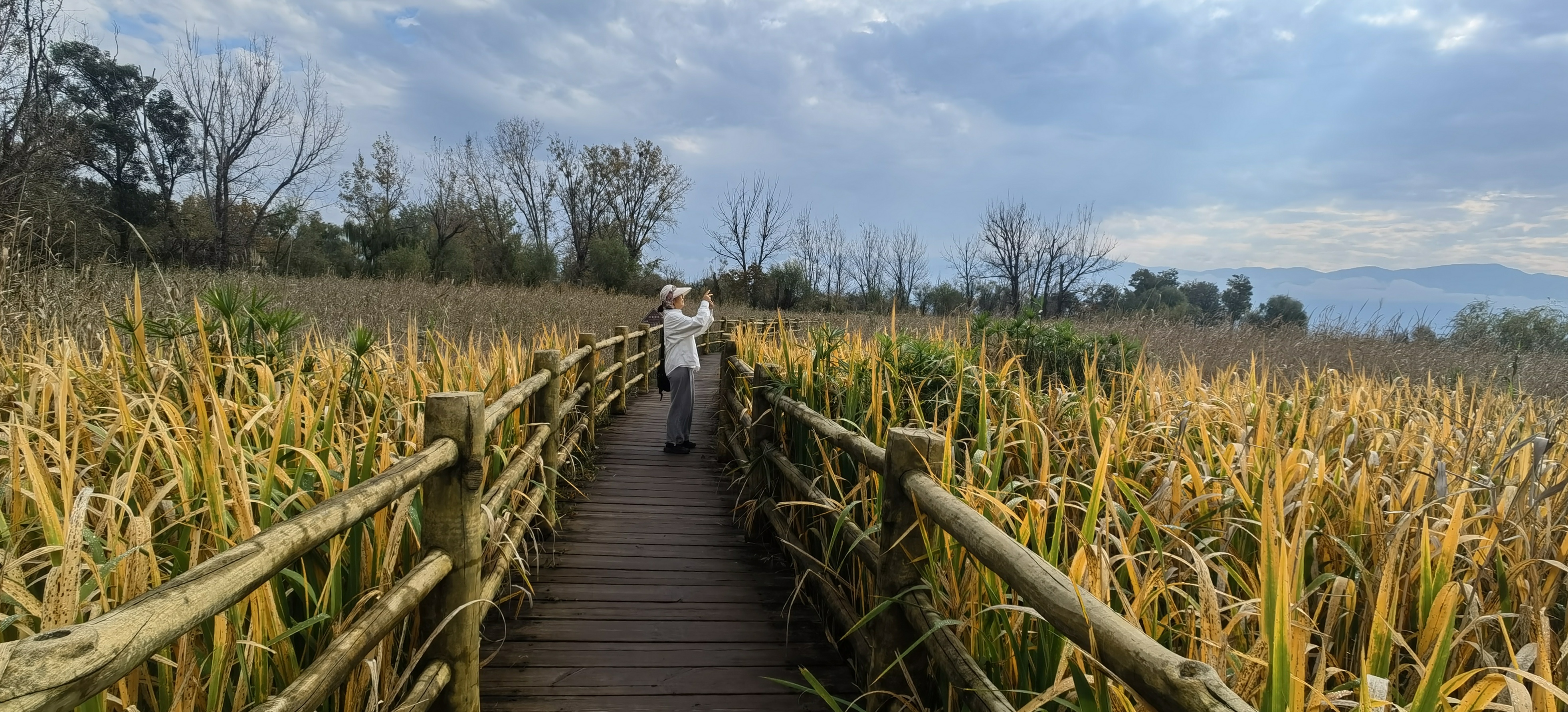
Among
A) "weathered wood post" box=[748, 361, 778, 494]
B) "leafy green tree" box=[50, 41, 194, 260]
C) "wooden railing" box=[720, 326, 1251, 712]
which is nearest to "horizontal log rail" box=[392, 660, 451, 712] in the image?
"wooden railing" box=[720, 326, 1251, 712]

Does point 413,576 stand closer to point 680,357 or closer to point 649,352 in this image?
point 680,357

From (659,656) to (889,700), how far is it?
103 cm

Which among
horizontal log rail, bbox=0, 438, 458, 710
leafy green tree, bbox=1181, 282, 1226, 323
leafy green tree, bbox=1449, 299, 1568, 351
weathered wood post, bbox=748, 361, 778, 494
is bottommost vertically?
weathered wood post, bbox=748, 361, 778, 494

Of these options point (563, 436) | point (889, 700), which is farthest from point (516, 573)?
point (889, 700)

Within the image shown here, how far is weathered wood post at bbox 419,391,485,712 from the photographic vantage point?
201 cm

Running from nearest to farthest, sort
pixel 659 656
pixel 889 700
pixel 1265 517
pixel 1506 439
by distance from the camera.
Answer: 1. pixel 1265 517
2. pixel 889 700
3. pixel 659 656
4. pixel 1506 439

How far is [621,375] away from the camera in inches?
310

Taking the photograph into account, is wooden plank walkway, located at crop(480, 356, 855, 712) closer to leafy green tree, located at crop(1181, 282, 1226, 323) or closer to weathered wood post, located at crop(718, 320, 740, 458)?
weathered wood post, located at crop(718, 320, 740, 458)

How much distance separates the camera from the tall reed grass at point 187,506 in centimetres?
129

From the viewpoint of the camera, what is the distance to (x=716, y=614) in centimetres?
322

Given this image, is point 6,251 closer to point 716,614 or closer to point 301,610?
point 301,610

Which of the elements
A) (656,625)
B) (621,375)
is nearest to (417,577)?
(656,625)

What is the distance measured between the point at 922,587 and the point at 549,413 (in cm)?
261

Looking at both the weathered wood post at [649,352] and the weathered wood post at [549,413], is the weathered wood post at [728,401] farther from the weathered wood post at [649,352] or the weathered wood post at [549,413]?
the weathered wood post at [649,352]
